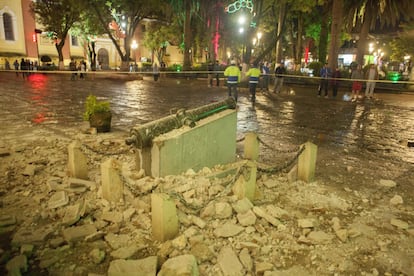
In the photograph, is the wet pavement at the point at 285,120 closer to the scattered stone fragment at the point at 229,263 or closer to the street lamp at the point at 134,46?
the scattered stone fragment at the point at 229,263

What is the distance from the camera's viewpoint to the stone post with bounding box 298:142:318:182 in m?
5.36

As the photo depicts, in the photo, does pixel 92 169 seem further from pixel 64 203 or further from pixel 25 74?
pixel 25 74

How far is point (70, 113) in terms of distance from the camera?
1088cm

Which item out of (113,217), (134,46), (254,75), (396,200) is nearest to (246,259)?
(113,217)

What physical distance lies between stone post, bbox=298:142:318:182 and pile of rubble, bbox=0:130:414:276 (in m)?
0.22

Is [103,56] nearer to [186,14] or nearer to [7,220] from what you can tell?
[186,14]

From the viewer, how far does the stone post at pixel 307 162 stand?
5363 mm

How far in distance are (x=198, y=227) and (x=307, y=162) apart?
97.2 inches

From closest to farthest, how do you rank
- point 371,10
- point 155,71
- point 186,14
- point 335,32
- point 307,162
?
point 307,162 < point 335,32 < point 371,10 < point 155,71 < point 186,14

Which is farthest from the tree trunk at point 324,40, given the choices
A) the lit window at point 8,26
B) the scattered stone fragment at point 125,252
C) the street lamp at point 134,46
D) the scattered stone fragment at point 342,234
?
the lit window at point 8,26

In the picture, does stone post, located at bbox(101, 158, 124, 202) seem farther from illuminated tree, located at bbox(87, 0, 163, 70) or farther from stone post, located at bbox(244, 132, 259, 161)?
illuminated tree, located at bbox(87, 0, 163, 70)

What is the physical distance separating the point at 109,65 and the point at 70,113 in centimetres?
4515

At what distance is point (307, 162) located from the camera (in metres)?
5.38

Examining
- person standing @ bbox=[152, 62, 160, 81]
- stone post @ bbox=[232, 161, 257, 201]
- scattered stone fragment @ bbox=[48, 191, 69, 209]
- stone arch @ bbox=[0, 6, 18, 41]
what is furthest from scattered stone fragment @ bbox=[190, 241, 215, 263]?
stone arch @ bbox=[0, 6, 18, 41]
